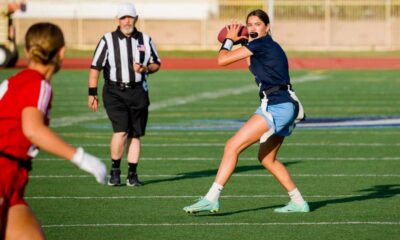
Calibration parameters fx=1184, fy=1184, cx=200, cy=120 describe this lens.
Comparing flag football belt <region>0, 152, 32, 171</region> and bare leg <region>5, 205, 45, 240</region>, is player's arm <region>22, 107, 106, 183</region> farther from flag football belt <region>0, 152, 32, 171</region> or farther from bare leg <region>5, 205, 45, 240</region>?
bare leg <region>5, 205, 45, 240</region>

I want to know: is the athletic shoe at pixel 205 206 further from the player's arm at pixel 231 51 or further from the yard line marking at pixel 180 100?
the yard line marking at pixel 180 100

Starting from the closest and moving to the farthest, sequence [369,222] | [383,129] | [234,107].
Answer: [369,222] → [383,129] → [234,107]

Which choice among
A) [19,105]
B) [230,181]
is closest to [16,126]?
[19,105]

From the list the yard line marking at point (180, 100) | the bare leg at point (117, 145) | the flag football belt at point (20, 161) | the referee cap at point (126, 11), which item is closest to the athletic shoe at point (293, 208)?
the bare leg at point (117, 145)

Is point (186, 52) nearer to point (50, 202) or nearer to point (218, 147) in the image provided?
point (218, 147)

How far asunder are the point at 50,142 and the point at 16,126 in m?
0.32

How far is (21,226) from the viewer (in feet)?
21.2

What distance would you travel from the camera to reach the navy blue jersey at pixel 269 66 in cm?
1011

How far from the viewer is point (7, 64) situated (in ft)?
115

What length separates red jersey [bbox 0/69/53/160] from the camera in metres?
6.45

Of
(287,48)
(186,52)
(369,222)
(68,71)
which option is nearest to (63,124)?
(369,222)

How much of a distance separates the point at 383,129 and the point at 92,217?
8745 mm

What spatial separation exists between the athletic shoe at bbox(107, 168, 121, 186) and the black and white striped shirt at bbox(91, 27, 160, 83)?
0.97 m

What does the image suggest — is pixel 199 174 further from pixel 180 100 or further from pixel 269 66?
pixel 180 100
